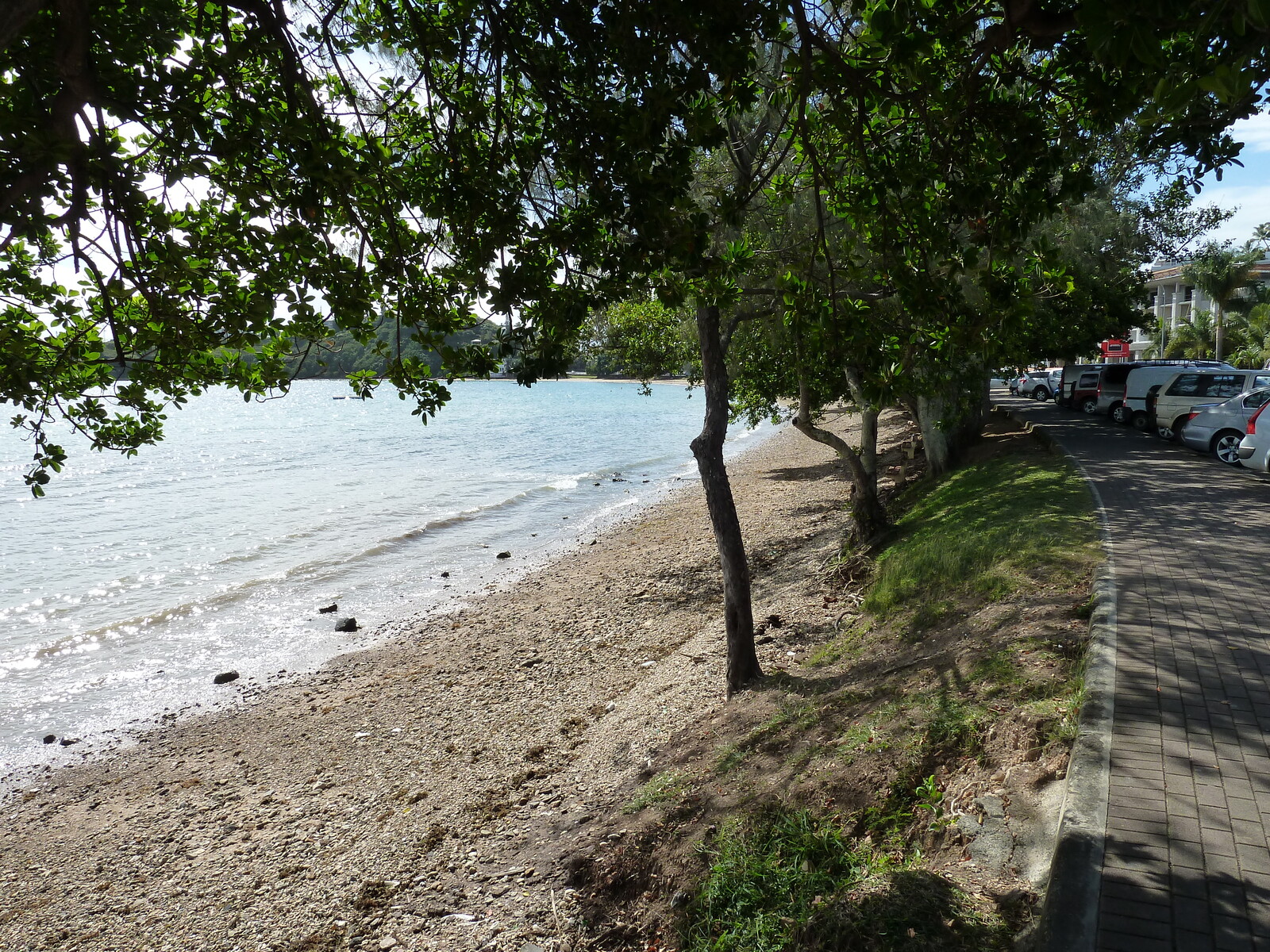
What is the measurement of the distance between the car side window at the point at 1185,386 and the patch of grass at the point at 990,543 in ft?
31.4

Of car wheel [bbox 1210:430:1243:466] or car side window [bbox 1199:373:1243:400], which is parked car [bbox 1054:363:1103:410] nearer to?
car side window [bbox 1199:373:1243:400]

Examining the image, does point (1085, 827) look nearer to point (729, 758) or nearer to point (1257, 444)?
point (729, 758)

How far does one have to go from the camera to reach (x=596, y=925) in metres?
5.06

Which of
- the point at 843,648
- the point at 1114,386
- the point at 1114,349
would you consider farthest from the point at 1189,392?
the point at 1114,349

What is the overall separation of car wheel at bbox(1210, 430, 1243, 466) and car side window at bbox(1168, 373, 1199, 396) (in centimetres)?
433

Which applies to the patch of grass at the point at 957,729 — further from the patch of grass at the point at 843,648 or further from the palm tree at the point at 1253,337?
the palm tree at the point at 1253,337

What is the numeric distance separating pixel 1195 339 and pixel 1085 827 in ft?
209

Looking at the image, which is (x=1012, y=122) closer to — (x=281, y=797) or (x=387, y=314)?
(x=387, y=314)

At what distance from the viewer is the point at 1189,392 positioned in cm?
2089

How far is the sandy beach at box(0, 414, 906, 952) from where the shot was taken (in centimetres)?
595

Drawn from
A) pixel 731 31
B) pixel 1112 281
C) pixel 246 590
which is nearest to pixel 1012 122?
pixel 731 31

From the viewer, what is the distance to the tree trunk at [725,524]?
27.6ft

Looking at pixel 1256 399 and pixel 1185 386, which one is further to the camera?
pixel 1185 386

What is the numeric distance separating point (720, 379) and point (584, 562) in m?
9.80
